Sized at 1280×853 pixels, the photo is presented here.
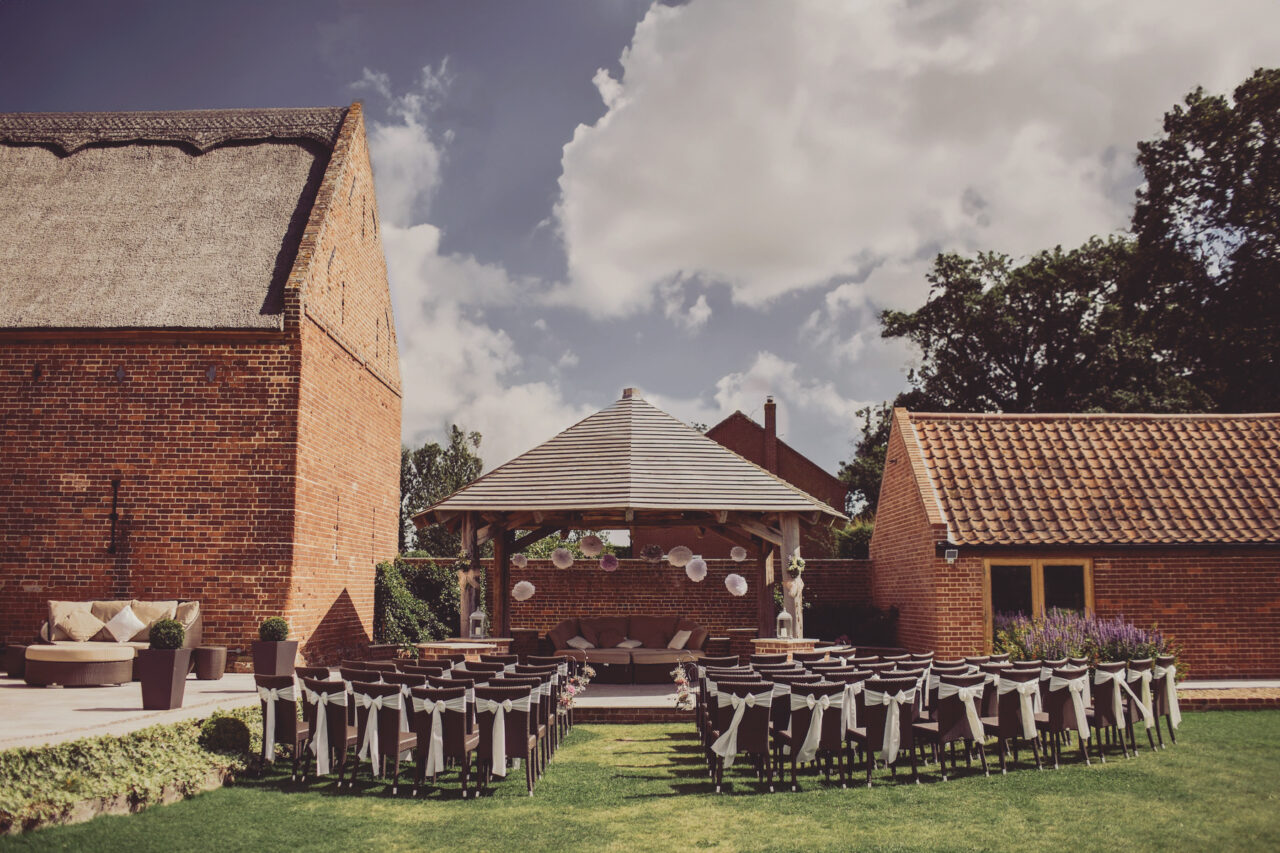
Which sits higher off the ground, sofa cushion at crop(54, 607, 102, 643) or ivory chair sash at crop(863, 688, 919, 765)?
sofa cushion at crop(54, 607, 102, 643)

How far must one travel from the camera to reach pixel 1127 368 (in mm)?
35656

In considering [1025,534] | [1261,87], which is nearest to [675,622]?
[1025,534]

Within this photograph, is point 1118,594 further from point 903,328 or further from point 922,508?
point 903,328

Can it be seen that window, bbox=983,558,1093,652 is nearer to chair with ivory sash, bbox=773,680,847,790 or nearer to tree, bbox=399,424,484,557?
chair with ivory sash, bbox=773,680,847,790

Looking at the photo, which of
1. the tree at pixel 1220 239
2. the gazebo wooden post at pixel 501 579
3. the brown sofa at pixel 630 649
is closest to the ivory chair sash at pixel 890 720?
the brown sofa at pixel 630 649

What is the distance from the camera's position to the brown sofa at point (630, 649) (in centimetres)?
1609

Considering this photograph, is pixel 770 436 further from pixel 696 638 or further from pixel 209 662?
pixel 209 662

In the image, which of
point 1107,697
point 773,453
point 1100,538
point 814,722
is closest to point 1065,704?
point 1107,697

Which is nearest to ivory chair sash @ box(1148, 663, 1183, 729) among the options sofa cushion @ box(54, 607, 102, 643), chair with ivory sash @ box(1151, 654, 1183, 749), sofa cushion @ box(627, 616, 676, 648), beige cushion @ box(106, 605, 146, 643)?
chair with ivory sash @ box(1151, 654, 1183, 749)

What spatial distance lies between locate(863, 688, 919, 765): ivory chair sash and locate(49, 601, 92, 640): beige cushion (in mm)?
11253

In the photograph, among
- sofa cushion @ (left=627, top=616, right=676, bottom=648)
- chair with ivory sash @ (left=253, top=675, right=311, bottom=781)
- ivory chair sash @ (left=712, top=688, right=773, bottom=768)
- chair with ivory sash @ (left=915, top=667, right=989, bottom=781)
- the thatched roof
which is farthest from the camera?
sofa cushion @ (left=627, top=616, right=676, bottom=648)

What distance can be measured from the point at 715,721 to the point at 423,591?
12.2 meters

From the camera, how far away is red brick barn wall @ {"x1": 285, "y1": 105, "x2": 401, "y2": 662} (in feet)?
49.8

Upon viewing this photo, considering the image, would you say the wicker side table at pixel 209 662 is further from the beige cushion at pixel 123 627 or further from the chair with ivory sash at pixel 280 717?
the chair with ivory sash at pixel 280 717
